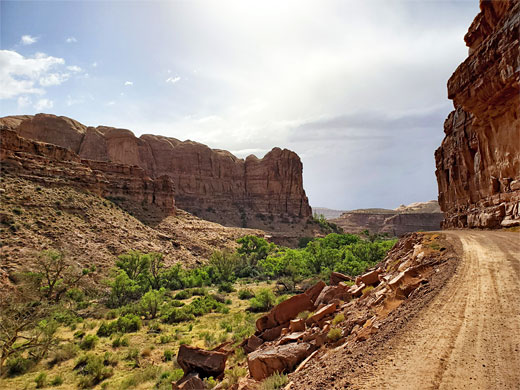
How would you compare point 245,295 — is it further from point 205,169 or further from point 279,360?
point 205,169

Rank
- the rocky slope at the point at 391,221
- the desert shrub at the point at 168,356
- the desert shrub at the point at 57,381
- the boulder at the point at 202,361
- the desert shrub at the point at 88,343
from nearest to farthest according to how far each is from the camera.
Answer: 1. the boulder at the point at 202,361
2. the desert shrub at the point at 57,381
3. the desert shrub at the point at 168,356
4. the desert shrub at the point at 88,343
5. the rocky slope at the point at 391,221

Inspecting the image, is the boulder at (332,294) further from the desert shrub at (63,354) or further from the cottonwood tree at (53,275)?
the cottonwood tree at (53,275)

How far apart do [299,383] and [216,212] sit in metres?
79.4

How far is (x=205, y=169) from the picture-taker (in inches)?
3548

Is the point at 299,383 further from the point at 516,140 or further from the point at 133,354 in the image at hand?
the point at 516,140

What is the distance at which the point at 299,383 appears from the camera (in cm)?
459

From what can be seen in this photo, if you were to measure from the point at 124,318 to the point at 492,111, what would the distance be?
26242 mm

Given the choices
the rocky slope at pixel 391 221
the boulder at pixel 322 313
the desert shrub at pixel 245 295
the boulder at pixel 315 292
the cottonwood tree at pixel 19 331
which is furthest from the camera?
the rocky slope at pixel 391 221

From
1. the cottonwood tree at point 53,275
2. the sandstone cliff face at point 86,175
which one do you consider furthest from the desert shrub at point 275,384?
the sandstone cliff face at point 86,175

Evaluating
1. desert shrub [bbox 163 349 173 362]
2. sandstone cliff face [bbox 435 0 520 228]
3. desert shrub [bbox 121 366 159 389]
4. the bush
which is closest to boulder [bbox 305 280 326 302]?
desert shrub [bbox 121 366 159 389]

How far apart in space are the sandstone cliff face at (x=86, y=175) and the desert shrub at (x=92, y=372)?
30069mm

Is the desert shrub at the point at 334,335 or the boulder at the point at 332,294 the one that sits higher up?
the desert shrub at the point at 334,335

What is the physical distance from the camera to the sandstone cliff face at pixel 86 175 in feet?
106

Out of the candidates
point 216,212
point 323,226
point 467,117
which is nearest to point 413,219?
point 323,226
